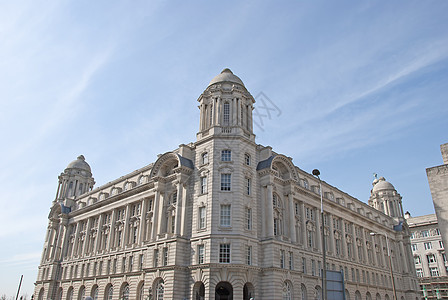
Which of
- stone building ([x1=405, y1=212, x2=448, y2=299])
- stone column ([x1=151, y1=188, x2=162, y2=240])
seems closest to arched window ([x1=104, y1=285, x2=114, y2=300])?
stone column ([x1=151, y1=188, x2=162, y2=240])

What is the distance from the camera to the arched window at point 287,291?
47.6 m

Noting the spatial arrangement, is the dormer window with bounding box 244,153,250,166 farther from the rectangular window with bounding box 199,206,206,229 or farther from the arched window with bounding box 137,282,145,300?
the arched window with bounding box 137,282,145,300

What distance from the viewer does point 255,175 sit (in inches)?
2039

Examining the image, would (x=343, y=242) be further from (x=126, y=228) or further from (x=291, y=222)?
(x=126, y=228)

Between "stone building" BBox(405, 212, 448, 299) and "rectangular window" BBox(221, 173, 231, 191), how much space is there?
7600cm

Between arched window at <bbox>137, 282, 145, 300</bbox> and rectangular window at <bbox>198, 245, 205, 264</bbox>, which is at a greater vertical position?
rectangular window at <bbox>198, 245, 205, 264</bbox>

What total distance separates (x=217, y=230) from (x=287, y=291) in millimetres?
13511

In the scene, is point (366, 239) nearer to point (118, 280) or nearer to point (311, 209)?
point (311, 209)

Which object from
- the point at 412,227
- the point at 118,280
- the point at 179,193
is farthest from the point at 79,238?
the point at 412,227

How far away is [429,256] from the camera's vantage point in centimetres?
10206

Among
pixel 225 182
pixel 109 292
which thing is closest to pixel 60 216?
pixel 109 292

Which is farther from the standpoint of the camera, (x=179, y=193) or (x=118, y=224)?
(x=118, y=224)

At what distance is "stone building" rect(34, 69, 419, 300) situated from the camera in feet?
149

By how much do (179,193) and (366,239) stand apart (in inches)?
1928
